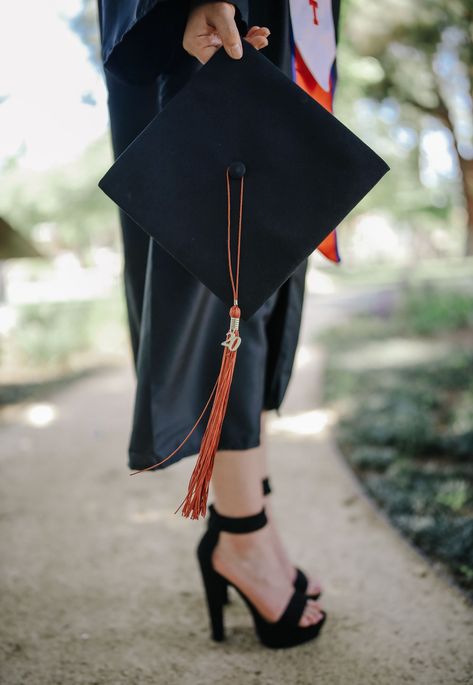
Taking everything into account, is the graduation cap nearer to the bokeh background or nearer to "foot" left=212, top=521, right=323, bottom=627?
"foot" left=212, top=521, right=323, bottom=627

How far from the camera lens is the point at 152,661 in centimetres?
133

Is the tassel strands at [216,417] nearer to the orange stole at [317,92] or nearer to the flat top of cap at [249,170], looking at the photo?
the flat top of cap at [249,170]

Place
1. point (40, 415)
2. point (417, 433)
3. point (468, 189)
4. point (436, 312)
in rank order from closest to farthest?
point (417, 433) < point (40, 415) < point (436, 312) < point (468, 189)

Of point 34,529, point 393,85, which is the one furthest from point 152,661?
point 393,85

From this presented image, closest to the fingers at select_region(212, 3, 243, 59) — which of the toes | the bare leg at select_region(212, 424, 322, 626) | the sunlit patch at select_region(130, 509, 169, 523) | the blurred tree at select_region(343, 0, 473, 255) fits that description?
the bare leg at select_region(212, 424, 322, 626)

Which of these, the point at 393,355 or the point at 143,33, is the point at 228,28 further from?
the point at 393,355

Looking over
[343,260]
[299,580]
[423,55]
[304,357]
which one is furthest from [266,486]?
[423,55]

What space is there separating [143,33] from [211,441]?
0.81 m

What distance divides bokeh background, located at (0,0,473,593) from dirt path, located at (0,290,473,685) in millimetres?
179

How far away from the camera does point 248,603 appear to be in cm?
135

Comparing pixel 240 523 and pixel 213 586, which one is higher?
pixel 240 523

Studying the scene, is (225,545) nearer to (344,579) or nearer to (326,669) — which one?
(326,669)

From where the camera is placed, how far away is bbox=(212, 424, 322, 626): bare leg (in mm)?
1321

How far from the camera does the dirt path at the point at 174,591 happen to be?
1.29m
